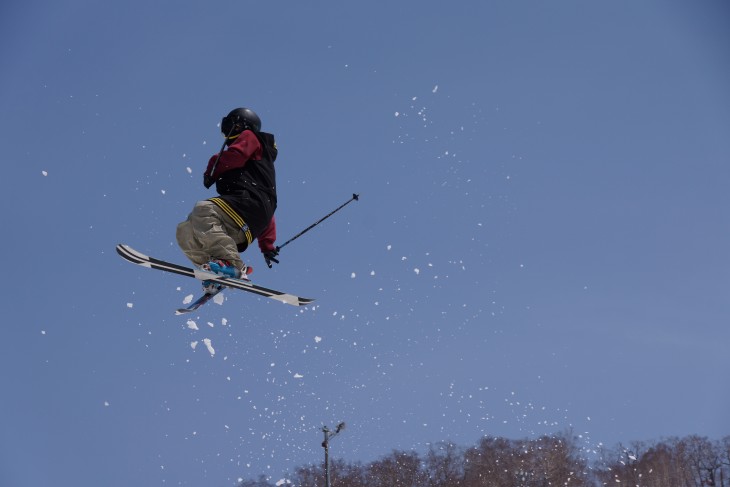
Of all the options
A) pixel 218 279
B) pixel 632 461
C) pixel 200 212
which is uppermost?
pixel 632 461

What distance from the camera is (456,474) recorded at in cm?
6506

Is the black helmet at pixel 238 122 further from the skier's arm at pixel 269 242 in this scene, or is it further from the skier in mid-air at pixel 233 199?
the skier's arm at pixel 269 242

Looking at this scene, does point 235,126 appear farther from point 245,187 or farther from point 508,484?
point 508,484

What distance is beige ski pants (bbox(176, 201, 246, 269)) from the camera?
8758mm

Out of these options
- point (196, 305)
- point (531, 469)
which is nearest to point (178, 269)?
point (196, 305)

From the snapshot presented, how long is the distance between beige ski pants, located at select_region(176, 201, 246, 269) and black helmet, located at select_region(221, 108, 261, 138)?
84 centimetres

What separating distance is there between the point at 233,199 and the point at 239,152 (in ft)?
1.83

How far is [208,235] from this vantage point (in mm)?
8773

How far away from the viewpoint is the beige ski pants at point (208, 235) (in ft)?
28.7

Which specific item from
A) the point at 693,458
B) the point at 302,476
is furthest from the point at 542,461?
the point at 302,476

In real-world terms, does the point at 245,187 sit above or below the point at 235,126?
below

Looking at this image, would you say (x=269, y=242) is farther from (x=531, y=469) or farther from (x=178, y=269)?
(x=531, y=469)

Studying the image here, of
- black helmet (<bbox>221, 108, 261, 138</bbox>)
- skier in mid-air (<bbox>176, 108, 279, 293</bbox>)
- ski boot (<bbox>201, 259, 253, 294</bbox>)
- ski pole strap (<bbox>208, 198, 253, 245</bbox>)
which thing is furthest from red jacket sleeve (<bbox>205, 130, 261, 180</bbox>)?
ski boot (<bbox>201, 259, 253, 294</bbox>)

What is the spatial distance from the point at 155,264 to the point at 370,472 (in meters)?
61.5
